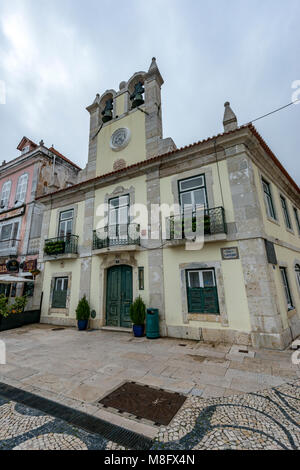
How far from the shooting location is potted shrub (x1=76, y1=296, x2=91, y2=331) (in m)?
8.57

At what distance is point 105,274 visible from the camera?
9.15 metres

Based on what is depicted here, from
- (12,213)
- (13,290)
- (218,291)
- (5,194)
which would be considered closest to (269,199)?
(218,291)

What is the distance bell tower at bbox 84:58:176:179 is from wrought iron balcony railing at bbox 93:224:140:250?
3316 mm

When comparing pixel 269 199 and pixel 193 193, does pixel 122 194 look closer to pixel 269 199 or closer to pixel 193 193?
pixel 193 193

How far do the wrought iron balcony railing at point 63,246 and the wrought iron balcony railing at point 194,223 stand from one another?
4.83 m

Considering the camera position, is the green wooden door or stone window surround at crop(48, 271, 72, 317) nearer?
the green wooden door

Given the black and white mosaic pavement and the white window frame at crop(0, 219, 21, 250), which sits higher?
the white window frame at crop(0, 219, 21, 250)

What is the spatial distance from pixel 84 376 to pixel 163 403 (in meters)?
1.80

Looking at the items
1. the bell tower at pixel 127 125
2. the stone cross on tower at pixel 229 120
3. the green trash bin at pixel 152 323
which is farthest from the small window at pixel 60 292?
the stone cross on tower at pixel 229 120

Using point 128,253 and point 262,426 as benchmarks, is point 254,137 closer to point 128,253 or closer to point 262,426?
point 128,253

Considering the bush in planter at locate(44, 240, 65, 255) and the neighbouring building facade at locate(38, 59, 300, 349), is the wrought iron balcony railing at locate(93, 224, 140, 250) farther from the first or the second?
the bush in planter at locate(44, 240, 65, 255)

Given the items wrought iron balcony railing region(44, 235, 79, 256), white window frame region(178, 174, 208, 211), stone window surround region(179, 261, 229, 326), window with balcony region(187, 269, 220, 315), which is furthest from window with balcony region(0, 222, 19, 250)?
window with balcony region(187, 269, 220, 315)

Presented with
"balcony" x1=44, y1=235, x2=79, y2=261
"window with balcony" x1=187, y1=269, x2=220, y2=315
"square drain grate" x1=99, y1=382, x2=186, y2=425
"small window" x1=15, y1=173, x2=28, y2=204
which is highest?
"small window" x1=15, y1=173, x2=28, y2=204
